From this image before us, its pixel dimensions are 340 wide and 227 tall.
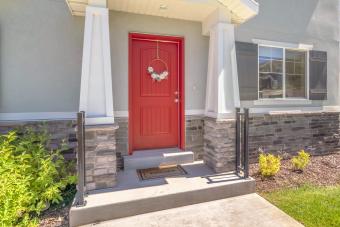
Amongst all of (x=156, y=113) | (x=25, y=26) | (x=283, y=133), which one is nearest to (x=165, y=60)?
(x=156, y=113)

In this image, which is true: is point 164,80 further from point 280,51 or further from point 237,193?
point 280,51

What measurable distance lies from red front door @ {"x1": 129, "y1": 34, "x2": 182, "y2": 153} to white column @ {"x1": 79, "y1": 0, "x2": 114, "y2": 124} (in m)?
0.89

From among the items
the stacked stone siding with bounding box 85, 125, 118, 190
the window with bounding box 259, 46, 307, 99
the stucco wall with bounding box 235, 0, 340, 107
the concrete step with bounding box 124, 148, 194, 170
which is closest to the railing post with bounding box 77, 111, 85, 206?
the stacked stone siding with bounding box 85, 125, 118, 190

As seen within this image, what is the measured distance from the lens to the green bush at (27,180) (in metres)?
2.24

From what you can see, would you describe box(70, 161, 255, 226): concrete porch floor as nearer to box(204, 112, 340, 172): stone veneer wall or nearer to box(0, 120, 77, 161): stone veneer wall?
box(204, 112, 340, 172): stone veneer wall

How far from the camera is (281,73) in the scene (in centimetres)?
510

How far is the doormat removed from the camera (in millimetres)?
3562

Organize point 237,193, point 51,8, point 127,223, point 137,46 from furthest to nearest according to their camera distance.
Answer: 1. point 137,46
2. point 51,8
3. point 237,193
4. point 127,223

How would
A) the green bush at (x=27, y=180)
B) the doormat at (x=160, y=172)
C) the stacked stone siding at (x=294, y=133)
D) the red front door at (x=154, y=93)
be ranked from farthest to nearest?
the stacked stone siding at (x=294, y=133)
the red front door at (x=154, y=93)
the doormat at (x=160, y=172)
the green bush at (x=27, y=180)

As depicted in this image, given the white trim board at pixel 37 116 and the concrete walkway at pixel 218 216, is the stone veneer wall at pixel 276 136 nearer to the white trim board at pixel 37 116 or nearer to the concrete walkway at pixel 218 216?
the concrete walkway at pixel 218 216

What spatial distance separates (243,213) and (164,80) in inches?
104

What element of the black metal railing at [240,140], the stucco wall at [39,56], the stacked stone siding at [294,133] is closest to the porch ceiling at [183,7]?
the stucco wall at [39,56]

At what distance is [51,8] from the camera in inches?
143

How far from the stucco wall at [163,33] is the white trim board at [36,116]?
0.83 m
